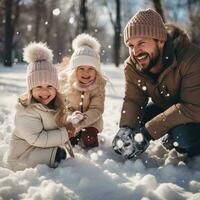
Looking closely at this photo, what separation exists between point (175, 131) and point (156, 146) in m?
0.50

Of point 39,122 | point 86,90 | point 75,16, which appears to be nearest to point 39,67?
point 39,122

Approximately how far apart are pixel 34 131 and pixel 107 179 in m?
0.72

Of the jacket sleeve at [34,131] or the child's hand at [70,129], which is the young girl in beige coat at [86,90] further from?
the jacket sleeve at [34,131]

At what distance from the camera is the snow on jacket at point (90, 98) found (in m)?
4.47

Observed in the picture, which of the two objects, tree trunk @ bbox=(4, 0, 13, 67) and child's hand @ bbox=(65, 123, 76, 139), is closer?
child's hand @ bbox=(65, 123, 76, 139)

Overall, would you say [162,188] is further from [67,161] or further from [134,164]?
[67,161]

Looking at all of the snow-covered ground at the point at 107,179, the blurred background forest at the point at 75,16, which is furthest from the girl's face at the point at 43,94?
the blurred background forest at the point at 75,16

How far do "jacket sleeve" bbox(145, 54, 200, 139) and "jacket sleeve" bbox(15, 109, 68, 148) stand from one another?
0.82 metres

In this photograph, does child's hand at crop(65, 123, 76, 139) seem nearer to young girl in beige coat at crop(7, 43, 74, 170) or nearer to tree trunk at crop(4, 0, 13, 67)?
young girl in beige coat at crop(7, 43, 74, 170)

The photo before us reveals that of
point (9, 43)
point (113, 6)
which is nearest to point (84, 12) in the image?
point (9, 43)

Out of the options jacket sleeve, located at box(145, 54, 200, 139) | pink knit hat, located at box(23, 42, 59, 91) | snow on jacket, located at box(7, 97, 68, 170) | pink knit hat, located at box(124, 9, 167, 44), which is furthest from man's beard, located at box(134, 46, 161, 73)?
snow on jacket, located at box(7, 97, 68, 170)

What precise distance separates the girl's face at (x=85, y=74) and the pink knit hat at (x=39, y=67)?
75cm

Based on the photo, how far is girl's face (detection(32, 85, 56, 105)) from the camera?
11.9 feet

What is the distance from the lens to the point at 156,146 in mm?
4258
